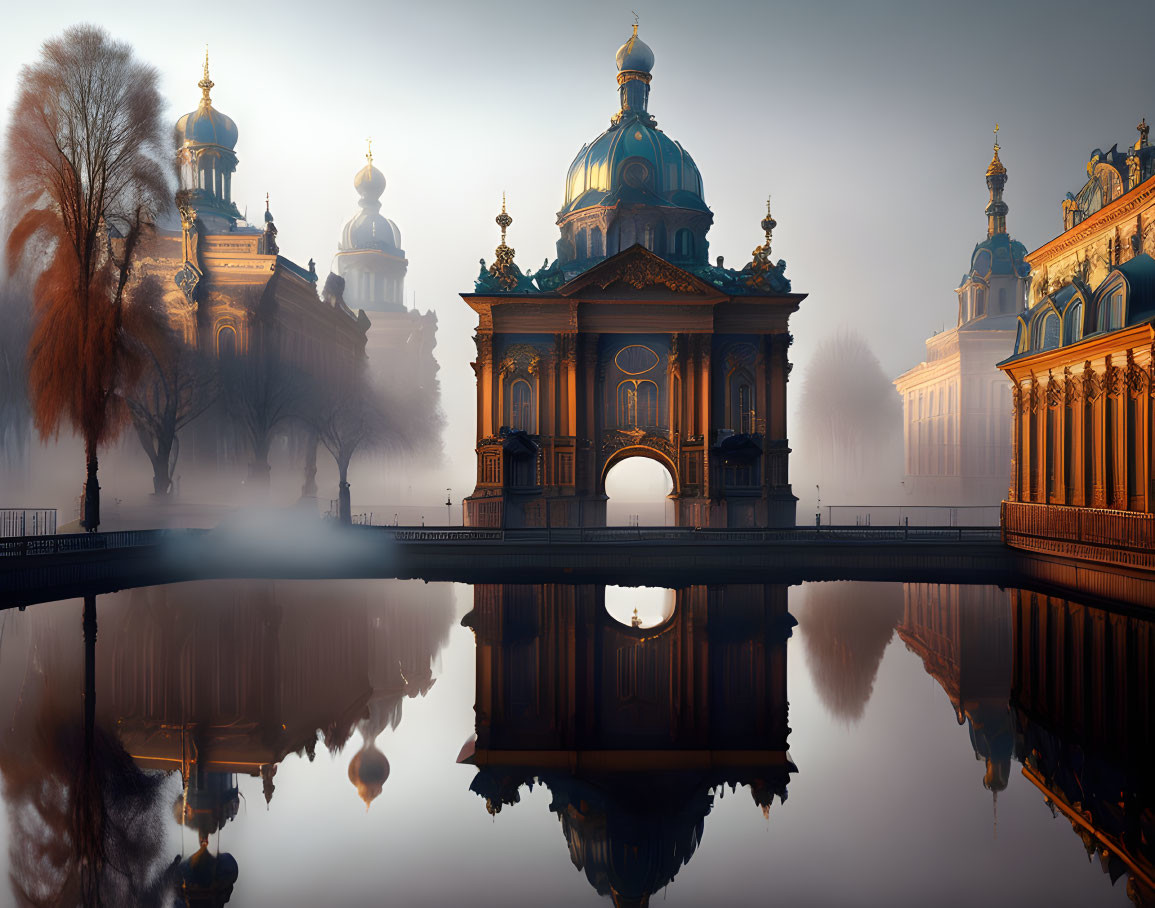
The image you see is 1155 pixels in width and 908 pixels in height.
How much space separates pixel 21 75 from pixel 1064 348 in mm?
37558

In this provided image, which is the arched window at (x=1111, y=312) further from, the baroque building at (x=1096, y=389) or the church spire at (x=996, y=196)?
the church spire at (x=996, y=196)

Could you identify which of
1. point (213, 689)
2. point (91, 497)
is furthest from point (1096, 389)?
point (91, 497)

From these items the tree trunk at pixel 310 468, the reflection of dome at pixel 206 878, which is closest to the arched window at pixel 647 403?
the tree trunk at pixel 310 468

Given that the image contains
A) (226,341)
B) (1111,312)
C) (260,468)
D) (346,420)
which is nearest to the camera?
(1111,312)

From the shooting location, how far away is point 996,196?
7356 cm

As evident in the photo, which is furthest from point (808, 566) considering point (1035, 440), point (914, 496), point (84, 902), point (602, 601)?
point (914, 496)

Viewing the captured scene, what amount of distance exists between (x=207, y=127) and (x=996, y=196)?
69.4 meters

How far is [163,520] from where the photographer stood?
127 ft

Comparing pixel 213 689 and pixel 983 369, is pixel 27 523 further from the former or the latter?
pixel 983 369

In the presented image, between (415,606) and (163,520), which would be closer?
(415,606)

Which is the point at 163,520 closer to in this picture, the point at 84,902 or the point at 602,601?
the point at 602,601

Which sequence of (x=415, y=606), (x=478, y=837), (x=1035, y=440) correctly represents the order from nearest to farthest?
(x=478, y=837) < (x=415, y=606) < (x=1035, y=440)

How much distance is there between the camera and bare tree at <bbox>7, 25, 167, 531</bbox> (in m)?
26.0

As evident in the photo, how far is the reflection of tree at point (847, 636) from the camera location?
13.0 metres
